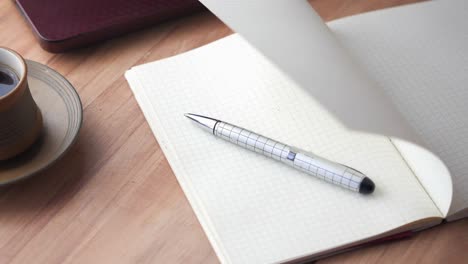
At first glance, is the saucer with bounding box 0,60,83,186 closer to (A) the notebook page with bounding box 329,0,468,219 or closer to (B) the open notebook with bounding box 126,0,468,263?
(B) the open notebook with bounding box 126,0,468,263

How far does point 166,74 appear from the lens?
0.74 meters

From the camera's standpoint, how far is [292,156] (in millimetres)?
643

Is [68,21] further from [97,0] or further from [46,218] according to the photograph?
[46,218]

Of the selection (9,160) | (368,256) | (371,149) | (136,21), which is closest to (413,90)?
(371,149)

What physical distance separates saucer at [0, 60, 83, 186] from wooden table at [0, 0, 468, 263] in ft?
0.10

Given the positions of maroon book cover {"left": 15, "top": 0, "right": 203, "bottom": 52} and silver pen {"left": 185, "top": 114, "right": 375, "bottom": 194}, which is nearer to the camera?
silver pen {"left": 185, "top": 114, "right": 375, "bottom": 194}

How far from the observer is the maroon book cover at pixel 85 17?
0.75 metres

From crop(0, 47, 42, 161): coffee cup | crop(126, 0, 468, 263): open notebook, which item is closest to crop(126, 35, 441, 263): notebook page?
crop(126, 0, 468, 263): open notebook

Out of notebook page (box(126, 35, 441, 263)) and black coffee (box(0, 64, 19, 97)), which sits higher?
black coffee (box(0, 64, 19, 97))

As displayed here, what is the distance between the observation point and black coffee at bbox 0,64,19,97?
604mm

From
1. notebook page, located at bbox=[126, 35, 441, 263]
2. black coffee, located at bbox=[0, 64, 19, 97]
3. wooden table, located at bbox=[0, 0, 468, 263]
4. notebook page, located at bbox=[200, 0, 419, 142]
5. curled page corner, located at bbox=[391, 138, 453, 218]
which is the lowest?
wooden table, located at bbox=[0, 0, 468, 263]

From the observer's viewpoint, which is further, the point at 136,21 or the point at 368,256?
the point at 136,21

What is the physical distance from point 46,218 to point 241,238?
0.20 metres

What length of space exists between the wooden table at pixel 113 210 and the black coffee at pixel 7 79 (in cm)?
11
